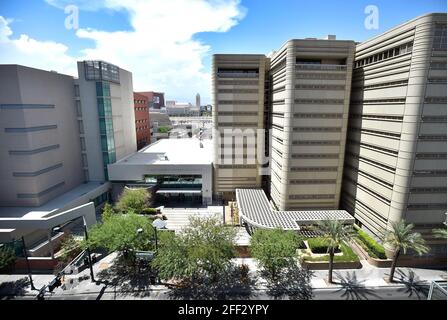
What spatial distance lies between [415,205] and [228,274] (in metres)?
25.0

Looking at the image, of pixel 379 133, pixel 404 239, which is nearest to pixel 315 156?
pixel 379 133

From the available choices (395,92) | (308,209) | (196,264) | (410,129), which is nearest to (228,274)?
(196,264)

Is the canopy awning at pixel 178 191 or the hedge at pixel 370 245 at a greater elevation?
the canopy awning at pixel 178 191

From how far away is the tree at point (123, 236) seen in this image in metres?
29.0

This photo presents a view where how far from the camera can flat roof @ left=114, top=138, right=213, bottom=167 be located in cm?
5146

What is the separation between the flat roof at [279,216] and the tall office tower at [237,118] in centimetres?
859

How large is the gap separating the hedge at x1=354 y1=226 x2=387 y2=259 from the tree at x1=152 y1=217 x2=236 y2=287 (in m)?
19.4

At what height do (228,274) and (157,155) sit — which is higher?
(157,155)

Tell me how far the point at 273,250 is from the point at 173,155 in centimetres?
3689

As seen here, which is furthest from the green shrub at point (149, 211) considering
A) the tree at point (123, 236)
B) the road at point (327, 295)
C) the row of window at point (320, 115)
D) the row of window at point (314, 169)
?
the row of window at point (320, 115)

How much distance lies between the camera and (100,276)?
29.9 m

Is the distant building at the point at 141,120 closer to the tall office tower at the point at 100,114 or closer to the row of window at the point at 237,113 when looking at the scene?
the tall office tower at the point at 100,114
